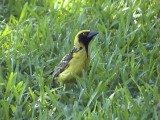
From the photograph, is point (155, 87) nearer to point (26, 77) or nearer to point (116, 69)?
point (116, 69)

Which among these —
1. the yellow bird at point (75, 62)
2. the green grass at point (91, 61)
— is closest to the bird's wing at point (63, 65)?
the yellow bird at point (75, 62)

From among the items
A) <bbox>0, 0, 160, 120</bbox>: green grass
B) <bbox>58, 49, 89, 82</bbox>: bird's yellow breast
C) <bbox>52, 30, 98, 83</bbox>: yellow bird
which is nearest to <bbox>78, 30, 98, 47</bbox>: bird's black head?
<bbox>52, 30, 98, 83</bbox>: yellow bird

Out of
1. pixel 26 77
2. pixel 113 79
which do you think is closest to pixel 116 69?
pixel 113 79

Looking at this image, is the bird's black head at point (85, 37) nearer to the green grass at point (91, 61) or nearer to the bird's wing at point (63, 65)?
the bird's wing at point (63, 65)

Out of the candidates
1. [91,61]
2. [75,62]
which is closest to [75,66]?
[75,62]

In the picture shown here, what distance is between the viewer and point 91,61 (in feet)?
18.3

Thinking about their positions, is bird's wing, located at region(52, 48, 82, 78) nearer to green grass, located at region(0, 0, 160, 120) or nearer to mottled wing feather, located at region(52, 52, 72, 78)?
mottled wing feather, located at region(52, 52, 72, 78)

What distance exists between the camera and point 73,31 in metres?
6.15

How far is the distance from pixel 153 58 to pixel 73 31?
977 mm

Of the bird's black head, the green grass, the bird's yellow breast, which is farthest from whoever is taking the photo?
the bird's black head

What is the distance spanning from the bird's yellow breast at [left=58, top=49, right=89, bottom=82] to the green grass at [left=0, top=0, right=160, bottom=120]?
0.08 metres

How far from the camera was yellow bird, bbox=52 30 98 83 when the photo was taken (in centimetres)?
517

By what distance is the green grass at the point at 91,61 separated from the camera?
Answer: 4.78 meters

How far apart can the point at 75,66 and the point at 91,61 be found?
0.42m
